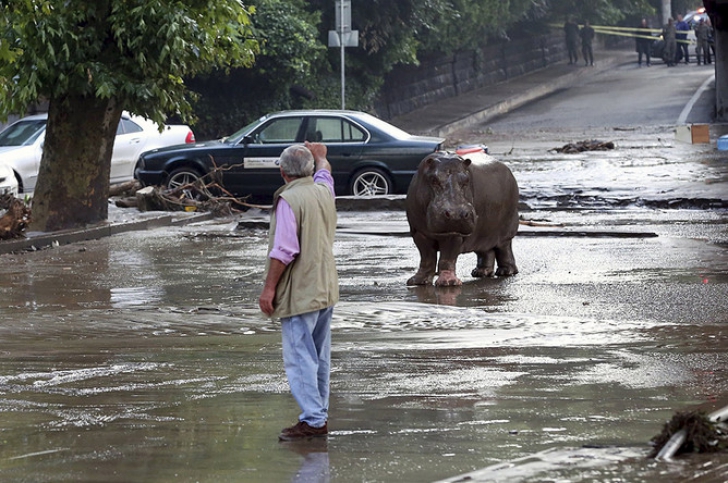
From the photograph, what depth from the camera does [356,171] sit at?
20.4 m

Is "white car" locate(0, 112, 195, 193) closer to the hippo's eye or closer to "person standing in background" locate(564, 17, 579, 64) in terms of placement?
the hippo's eye

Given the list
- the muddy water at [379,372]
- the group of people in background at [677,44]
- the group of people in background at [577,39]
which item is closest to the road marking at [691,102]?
the group of people in background at [677,44]

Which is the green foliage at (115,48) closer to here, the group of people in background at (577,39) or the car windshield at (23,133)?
the car windshield at (23,133)

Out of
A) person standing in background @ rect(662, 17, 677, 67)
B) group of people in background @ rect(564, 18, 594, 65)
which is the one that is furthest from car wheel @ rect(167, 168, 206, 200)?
person standing in background @ rect(662, 17, 677, 67)

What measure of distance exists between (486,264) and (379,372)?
4896 mm

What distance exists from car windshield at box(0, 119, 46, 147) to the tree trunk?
5.80m

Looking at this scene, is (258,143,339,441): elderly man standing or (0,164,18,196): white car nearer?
(258,143,339,441): elderly man standing

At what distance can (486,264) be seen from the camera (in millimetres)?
12289

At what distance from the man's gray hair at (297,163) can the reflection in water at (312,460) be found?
1.30 metres

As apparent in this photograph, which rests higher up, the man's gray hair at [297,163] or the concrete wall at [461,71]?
the concrete wall at [461,71]

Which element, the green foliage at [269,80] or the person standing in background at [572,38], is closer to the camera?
the green foliage at [269,80]

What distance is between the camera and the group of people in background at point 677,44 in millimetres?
53969

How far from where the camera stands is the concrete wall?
40719 mm

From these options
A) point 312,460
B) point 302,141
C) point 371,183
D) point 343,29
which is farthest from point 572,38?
point 312,460
